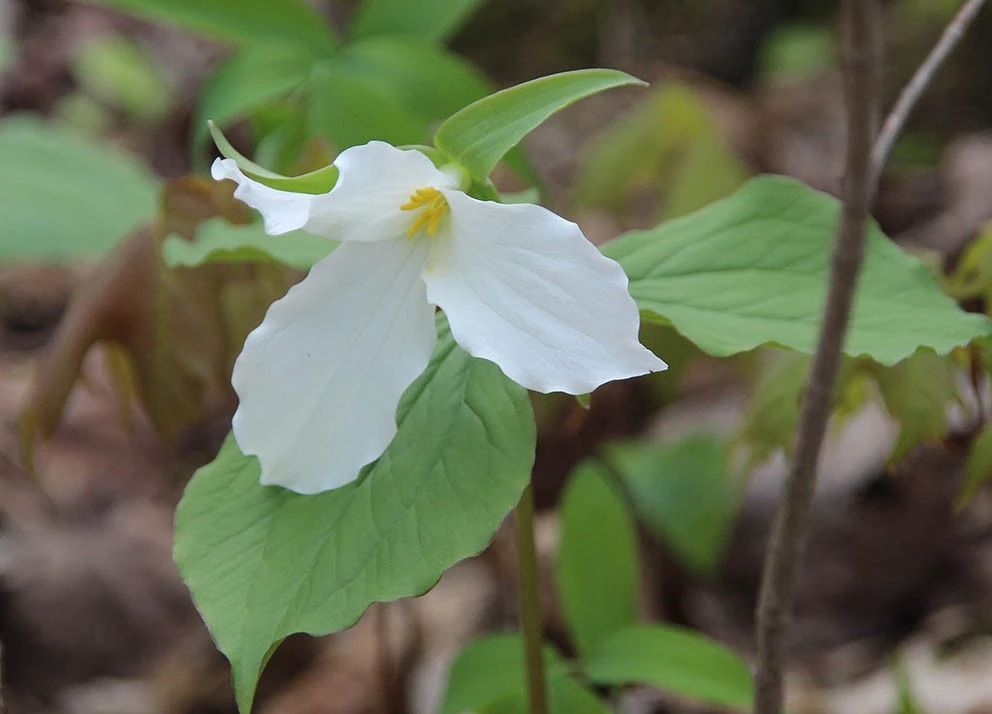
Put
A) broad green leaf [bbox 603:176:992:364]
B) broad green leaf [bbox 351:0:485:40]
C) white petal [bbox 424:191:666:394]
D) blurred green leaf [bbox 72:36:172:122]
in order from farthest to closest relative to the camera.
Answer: blurred green leaf [bbox 72:36:172:122], broad green leaf [bbox 351:0:485:40], broad green leaf [bbox 603:176:992:364], white petal [bbox 424:191:666:394]

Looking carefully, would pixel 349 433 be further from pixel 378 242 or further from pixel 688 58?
pixel 688 58

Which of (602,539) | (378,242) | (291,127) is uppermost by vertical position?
(378,242)

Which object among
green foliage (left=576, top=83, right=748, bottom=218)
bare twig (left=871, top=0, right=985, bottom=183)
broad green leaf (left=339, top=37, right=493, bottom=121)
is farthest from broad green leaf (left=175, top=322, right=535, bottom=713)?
green foliage (left=576, top=83, right=748, bottom=218)

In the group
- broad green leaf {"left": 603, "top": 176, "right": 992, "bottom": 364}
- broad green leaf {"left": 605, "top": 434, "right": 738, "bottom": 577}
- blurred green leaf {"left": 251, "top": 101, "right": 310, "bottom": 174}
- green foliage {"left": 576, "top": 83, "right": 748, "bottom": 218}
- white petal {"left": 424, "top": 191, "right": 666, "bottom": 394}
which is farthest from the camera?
green foliage {"left": 576, "top": 83, "right": 748, "bottom": 218}

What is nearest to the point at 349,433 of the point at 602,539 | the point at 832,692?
the point at 602,539

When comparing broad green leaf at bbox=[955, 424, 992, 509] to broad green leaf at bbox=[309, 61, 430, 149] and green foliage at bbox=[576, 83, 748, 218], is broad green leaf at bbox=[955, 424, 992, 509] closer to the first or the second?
broad green leaf at bbox=[309, 61, 430, 149]

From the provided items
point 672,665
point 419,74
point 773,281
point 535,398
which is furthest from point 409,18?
point 672,665

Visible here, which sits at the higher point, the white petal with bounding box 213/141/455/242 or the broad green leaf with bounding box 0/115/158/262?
the white petal with bounding box 213/141/455/242
